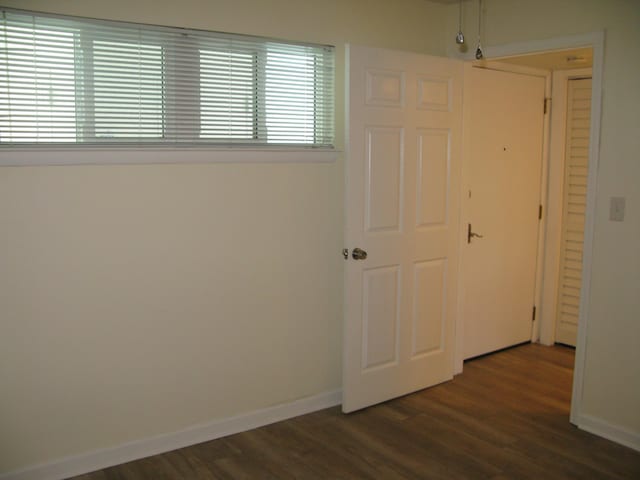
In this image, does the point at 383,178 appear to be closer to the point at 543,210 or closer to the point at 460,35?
the point at 460,35

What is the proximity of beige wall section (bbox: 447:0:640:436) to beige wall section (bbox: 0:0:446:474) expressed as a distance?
1.19 m

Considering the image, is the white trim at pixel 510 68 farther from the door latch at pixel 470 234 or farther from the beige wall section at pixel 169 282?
the door latch at pixel 470 234

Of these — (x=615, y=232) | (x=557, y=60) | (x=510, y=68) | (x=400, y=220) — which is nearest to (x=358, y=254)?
(x=400, y=220)

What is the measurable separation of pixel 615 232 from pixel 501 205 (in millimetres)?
1320

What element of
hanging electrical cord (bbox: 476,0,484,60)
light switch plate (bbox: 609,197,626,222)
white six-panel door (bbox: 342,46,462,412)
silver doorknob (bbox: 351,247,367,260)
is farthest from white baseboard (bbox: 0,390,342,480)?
hanging electrical cord (bbox: 476,0,484,60)

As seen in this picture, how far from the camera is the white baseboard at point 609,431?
3209 mm

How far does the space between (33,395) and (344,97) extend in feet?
7.01

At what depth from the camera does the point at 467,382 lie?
4066mm

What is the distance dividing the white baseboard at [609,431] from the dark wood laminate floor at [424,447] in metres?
0.05

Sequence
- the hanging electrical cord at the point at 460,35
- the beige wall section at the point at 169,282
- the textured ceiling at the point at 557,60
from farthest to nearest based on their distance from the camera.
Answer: the textured ceiling at the point at 557,60 < the hanging electrical cord at the point at 460,35 < the beige wall section at the point at 169,282

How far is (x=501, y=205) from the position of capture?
14.8 ft

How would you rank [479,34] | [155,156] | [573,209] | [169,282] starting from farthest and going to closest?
[573,209] < [479,34] < [169,282] < [155,156]

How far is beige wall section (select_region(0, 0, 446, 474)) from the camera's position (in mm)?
2717

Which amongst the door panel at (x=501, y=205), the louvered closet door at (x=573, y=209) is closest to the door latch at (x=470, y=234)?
the door panel at (x=501, y=205)
